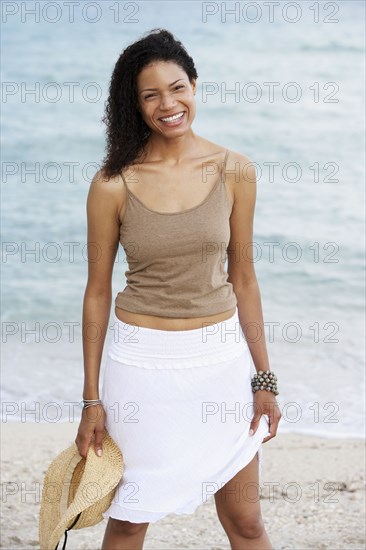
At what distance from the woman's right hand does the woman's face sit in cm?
77

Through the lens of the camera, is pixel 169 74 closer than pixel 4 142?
Yes

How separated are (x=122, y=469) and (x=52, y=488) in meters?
0.23

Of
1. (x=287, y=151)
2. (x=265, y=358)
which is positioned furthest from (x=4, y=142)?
(x=265, y=358)

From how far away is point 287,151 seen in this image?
12.3 metres

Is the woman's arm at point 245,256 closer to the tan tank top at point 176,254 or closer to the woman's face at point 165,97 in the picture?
the tan tank top at point 176,254

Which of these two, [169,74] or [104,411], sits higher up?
[169,74]

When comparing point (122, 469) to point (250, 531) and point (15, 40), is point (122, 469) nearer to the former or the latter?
point (250, 531)

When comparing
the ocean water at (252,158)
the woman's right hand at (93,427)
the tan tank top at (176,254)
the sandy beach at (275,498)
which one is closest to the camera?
the tan tank top at (176,254)

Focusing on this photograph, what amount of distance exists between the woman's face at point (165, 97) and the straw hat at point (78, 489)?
0.85 m

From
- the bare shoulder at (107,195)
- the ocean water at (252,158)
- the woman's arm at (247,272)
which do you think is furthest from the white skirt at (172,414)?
the ocean water at (252,158)

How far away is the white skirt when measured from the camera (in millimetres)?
2609

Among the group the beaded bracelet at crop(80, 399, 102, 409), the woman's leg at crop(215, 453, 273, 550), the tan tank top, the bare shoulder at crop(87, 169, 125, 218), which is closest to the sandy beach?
the woman's leg at crop(215, 453, 273, 550)

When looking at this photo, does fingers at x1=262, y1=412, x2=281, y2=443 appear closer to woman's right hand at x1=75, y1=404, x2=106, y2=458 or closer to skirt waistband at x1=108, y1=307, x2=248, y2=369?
skirt waistband at x1=108, y1=307, x2=248, y2=369

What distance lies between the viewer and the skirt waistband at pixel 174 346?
8.51ft
